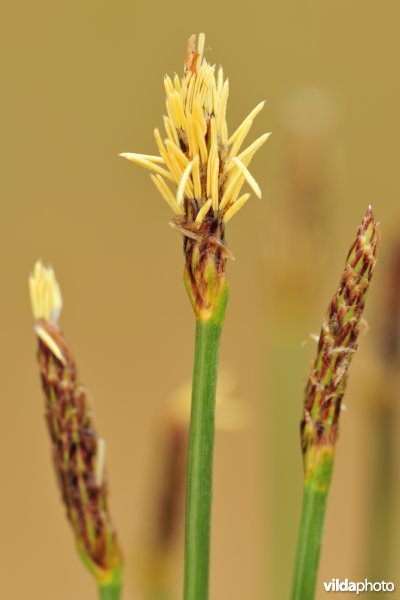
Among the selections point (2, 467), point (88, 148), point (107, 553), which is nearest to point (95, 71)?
point (88, 148)

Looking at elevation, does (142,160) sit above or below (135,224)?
below

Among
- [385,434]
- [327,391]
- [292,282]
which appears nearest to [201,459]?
[327,391]

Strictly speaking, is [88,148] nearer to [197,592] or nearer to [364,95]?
[364,95]

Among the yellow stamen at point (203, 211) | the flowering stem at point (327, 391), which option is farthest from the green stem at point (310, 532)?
the yellow stamen at point (203, 211)

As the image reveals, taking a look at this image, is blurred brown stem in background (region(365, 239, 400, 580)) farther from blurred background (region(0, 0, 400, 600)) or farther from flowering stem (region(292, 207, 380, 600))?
blurred background (region(0, 0, 400, 600))

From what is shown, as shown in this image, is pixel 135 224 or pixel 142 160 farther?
pixel 135 224

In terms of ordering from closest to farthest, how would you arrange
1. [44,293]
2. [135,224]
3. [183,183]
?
[183,183], [44,293], [135,224]

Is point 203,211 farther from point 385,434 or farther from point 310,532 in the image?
point 385,434

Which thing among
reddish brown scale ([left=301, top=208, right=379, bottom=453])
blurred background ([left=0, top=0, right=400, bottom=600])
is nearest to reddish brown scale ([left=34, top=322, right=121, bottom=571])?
reddish brown scale ([left=301, top=208, right=379, bottom=453])
